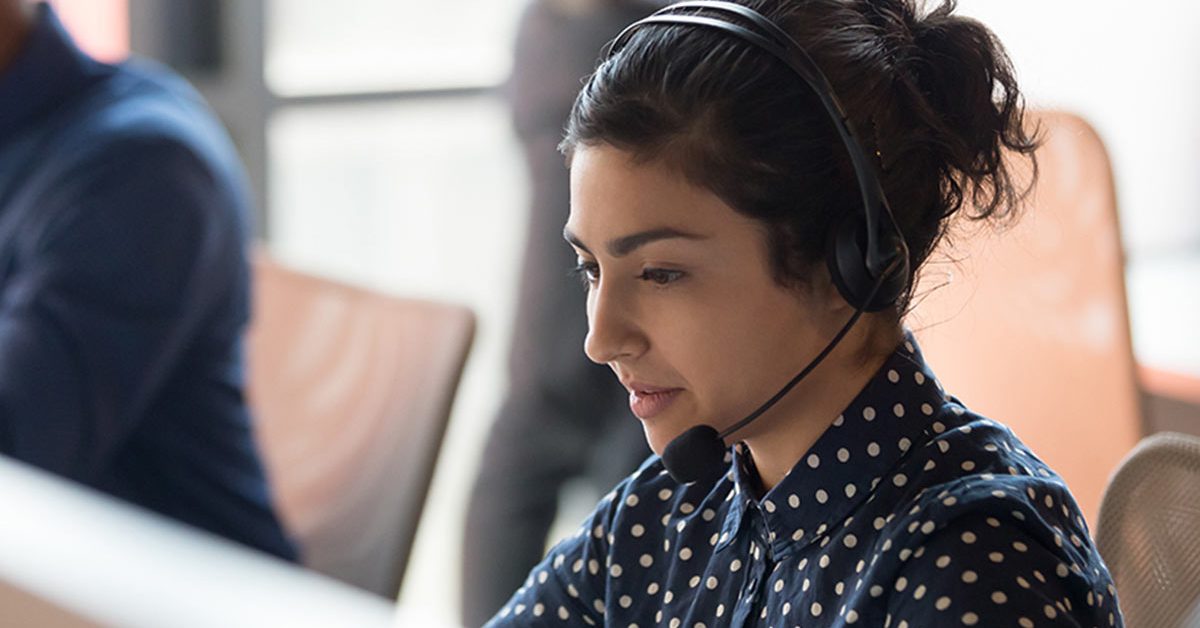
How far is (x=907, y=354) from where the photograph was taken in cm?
88

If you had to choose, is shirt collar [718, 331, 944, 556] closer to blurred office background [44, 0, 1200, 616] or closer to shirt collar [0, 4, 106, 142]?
shirt collar [0, 4, 106, 142]

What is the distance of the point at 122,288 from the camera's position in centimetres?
158

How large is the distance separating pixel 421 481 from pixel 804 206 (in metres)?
0.85

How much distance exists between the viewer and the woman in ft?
2.67

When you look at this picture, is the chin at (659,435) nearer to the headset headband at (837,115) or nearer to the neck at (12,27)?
the headset headband at (837,115)

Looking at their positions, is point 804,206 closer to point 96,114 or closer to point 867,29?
point 867,29

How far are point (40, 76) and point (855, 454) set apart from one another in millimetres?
1304

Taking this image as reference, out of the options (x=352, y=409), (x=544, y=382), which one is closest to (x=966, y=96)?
(x=352, y=409)

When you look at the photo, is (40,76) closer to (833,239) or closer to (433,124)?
(833,239)

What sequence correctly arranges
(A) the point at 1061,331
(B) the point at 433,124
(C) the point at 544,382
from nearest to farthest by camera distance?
(A) the point at 1061,331
(C) the point at 544,382
(B) the point at 433,124

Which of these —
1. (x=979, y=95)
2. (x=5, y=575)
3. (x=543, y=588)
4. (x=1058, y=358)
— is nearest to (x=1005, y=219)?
(x=979, y=95)

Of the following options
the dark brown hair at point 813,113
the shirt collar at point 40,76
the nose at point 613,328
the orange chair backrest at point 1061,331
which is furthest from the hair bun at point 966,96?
the shirt collar at point 40,76

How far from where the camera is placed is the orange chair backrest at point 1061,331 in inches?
58.8

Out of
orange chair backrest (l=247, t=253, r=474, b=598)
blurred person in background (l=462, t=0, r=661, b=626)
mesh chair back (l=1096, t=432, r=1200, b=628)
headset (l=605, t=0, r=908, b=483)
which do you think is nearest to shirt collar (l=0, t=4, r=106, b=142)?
orange chair backrest (l=247, t=253, r=474, b=598)
